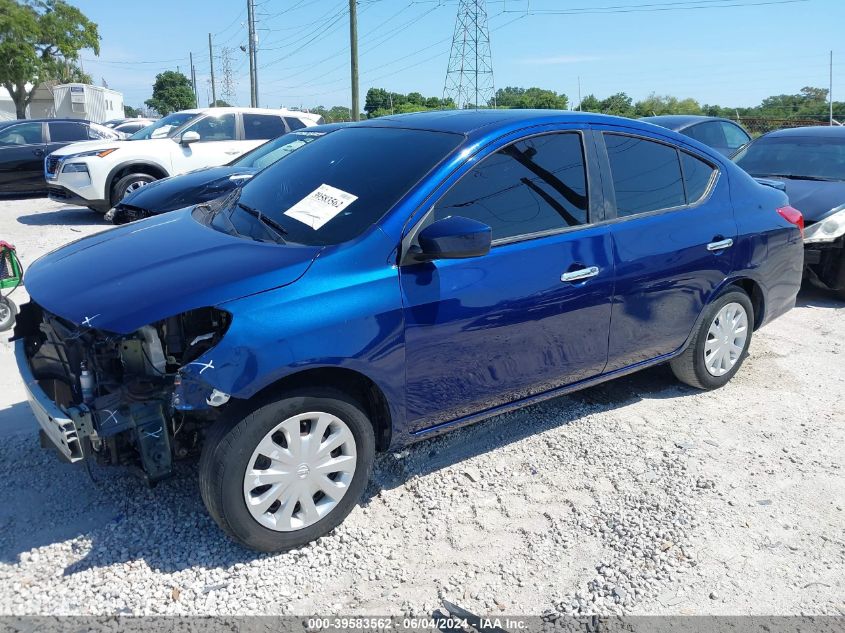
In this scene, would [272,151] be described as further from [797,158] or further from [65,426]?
[65,426]

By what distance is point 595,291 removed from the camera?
11.8ft

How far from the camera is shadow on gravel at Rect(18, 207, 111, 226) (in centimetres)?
1089

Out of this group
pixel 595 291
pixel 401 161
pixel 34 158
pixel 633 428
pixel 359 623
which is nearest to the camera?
pixel 359 623

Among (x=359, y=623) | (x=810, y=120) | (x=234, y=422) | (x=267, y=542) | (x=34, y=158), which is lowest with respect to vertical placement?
(x=359, y=623)

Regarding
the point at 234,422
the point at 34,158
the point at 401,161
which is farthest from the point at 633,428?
the point at 34,158

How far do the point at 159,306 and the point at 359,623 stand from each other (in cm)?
143

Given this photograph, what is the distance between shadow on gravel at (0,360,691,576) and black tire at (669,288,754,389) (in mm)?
918

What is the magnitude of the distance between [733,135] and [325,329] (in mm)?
10568

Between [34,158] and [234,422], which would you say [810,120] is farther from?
[234,422]

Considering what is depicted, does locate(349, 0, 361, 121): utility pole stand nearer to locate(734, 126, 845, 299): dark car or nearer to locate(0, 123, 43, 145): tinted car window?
locate(0, 123, 43, 145): tinted car window

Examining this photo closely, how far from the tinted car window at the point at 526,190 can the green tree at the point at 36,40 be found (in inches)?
1709

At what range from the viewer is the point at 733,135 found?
11.2m

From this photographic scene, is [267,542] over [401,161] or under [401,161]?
under

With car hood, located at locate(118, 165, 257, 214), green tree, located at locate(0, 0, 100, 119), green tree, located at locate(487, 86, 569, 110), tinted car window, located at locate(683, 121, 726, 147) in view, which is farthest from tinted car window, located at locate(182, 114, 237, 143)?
green tree, located at locate(0, 0, 100, 119)
